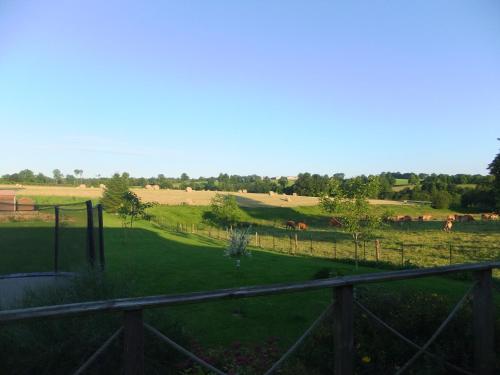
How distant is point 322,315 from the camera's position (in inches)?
131

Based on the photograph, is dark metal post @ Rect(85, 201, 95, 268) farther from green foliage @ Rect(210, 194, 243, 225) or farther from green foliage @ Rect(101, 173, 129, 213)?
green foliage @ Rect(210, 194, 243, 225)

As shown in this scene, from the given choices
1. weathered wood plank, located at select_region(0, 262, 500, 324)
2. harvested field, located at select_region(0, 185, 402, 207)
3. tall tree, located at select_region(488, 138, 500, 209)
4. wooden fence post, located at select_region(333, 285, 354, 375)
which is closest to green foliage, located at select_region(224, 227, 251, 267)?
weathered wood plank, located at select_region(0, 262, 500, 324)

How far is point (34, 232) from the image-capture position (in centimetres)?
1178

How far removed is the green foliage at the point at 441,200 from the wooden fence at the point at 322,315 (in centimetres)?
9101

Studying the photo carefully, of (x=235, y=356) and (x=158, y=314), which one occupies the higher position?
(x=158, y=314)

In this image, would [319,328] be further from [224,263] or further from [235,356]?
[224,263]

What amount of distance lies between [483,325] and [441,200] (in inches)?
3604

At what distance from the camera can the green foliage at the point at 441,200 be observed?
88500 millimetres

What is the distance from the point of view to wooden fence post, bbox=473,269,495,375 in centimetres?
399

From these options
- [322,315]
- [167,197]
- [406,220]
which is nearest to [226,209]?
[406,220]

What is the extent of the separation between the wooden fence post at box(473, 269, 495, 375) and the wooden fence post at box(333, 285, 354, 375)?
1482mm

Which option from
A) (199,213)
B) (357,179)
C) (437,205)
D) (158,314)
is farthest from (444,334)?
(437,205)

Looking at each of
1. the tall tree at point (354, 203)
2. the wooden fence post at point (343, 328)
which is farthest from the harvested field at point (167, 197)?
the wooden fence post at point (343, 328)

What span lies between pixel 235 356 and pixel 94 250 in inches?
185
